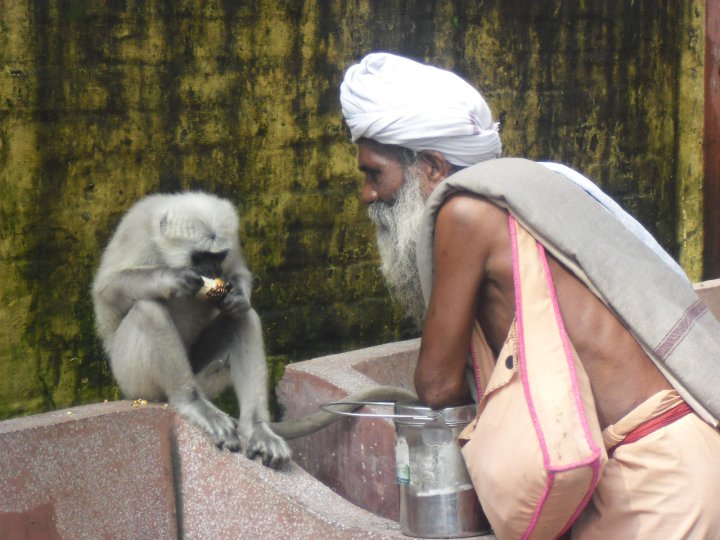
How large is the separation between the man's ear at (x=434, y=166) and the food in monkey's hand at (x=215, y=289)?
128 cm

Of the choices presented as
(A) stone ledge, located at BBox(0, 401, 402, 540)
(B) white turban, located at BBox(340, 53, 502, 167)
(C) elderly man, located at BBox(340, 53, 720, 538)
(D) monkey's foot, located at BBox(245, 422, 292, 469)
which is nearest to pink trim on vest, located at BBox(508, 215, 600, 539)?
(C) elderly man, located at BBox(340, 53, 720, 538)

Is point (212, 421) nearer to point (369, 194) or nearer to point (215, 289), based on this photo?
point (215, 289)

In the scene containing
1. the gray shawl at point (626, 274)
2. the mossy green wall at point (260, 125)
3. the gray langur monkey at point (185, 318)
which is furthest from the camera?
the mossy green wall at point (260, 125)

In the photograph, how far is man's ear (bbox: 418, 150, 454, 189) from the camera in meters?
2.70

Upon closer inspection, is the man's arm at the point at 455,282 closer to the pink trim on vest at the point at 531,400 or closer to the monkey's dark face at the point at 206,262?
the pink trim on vest at the point at 531,400

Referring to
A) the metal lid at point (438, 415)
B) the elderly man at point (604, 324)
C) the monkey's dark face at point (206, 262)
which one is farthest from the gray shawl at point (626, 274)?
the monkey's dark face at point (206, 262)

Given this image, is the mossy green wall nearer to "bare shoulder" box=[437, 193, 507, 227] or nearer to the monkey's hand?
the monkey's hand

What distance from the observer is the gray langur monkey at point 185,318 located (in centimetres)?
365

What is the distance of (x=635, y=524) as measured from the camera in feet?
7.20

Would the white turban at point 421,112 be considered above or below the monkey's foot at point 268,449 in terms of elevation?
above

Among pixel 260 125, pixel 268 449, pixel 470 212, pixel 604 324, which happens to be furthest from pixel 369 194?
pixel 260 125

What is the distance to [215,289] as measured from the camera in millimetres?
3756

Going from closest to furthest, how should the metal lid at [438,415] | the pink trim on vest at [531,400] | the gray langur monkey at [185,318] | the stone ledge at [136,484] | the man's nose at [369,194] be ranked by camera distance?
1. the pink trim on vest at [531,400]
2. the metal lid at [438,415]
3. the man's nose at [369,194]
4. the stone ledge at [136,484]
5. the gray langur monkey at [185,318]

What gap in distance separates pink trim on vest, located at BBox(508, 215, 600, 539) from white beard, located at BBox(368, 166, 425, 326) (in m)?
0.46
